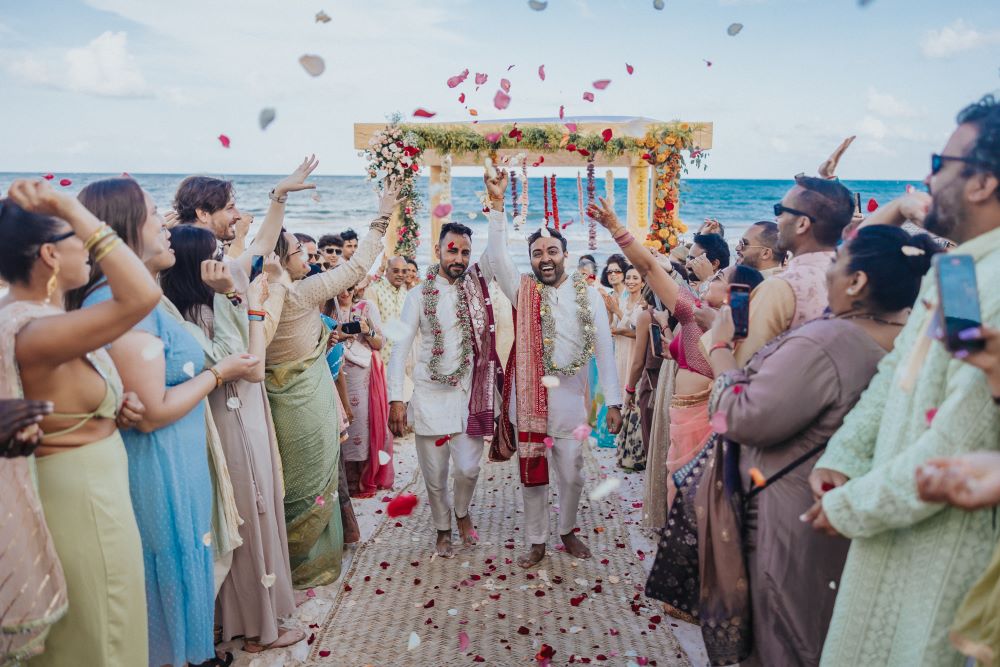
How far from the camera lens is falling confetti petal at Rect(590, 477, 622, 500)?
228 inches

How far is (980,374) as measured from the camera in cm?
164

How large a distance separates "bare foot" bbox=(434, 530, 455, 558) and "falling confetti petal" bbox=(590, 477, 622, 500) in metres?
1.28

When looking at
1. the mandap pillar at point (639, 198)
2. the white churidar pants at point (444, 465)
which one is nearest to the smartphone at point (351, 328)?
the white churidar pants at point (444, 465)

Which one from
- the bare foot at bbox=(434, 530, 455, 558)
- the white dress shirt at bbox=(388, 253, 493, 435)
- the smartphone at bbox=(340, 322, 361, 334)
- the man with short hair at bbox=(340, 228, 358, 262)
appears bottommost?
A: the bare foot at bbox=(434, 530, 455, 558)

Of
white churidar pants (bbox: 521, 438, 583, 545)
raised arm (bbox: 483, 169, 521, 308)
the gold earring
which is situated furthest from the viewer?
raised arm (bbox: 483, 169, 521, 308)

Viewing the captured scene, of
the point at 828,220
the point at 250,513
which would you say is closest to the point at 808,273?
the point at 828,220

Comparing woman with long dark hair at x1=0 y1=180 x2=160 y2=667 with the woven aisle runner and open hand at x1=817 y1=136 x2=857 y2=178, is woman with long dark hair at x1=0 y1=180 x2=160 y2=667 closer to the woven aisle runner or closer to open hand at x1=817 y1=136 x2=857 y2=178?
the woven aisle runner

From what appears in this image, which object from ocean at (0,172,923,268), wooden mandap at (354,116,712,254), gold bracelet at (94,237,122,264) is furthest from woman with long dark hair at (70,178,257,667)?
ocean at (0,172,923,268)

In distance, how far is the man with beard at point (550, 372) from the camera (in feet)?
15.5

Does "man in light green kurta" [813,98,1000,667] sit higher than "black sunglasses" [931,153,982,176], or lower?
lower

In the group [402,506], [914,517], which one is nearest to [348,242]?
[402,506]

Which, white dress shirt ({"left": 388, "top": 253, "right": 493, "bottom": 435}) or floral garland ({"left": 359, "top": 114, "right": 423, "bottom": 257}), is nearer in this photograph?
white dress shirt ({"left": 388, "top": 253, "right": 493, "bottom": 435})

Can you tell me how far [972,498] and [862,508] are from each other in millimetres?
296

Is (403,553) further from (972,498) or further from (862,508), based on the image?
(972,498)
